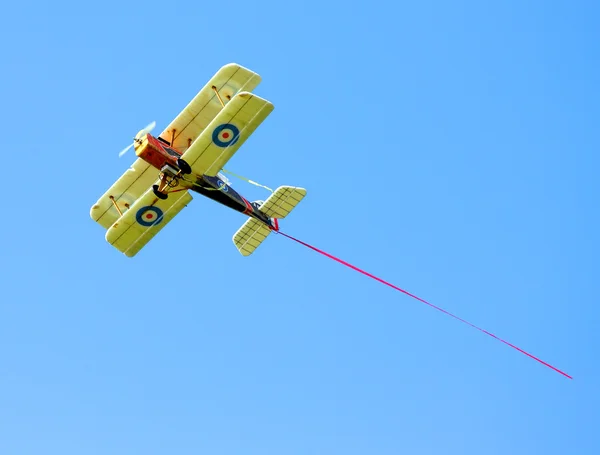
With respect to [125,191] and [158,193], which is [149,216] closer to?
[158,193]

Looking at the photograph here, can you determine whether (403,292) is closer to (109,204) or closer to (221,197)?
(221,197)

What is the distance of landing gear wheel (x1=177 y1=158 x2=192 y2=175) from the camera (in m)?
29.2

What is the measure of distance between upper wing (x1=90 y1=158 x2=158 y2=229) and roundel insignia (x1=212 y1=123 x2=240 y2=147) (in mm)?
5573

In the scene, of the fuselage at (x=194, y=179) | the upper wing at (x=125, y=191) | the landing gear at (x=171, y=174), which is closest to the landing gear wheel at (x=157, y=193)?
the landing gear at (x=171, y=174)

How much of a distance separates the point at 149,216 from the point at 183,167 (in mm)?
3399

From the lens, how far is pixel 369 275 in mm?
25812

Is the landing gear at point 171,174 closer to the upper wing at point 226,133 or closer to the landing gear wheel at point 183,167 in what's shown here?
the landing gear wheel at point 183,167

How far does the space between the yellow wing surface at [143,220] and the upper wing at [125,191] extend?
173cm

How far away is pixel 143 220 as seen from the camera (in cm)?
3188

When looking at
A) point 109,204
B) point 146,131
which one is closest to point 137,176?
point 109,204

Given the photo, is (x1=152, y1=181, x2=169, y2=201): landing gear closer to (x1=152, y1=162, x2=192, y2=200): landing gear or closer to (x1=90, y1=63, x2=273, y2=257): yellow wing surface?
(x1=90, y1=63, x2=273, y2=257): yellow wing surface

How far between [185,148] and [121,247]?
441 centimetres

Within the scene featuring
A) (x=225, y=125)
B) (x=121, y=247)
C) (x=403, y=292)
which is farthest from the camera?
(x=121, y=247)

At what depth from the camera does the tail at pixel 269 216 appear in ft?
106
